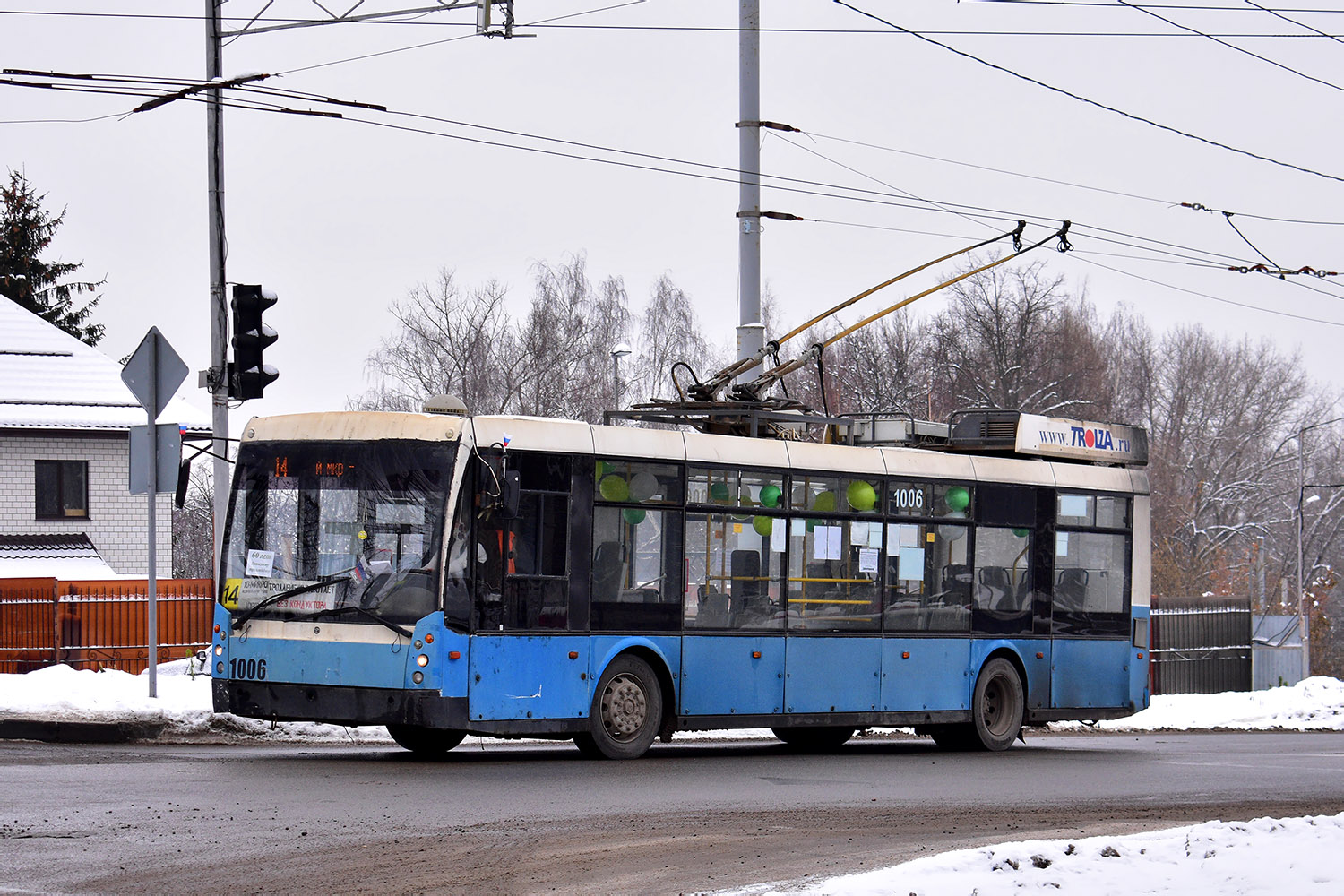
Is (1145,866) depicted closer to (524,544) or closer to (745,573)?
(524,544)

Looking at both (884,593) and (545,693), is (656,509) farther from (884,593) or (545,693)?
(884,593)

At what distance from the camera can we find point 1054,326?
62.0 m

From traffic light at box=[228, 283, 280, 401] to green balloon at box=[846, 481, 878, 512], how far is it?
5514 mm

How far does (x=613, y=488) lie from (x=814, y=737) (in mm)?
4639

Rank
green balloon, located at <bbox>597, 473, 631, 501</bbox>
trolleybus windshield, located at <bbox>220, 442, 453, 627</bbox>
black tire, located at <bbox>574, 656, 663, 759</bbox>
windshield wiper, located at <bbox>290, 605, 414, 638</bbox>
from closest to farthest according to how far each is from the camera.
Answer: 1. windshield wiper, located at <bbox>290, 605, 414, 638</bbox>
2. trolleybus windshield, located at <bbox>220, 442, 453, 627</bbox>
3. black tire, located at <bbox>574, 656, 663, 759</bbox>
4. green balloon, located at <bbox>597, 473, 631, 501</bbox>

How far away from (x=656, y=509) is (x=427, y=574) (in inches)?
96.2

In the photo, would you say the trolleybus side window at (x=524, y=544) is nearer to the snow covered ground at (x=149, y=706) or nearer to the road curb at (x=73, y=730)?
the snow covered ground at (x=149, y=706)

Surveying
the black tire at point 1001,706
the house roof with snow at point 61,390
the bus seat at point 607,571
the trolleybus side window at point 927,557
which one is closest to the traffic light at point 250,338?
the bus seat at point 607,571

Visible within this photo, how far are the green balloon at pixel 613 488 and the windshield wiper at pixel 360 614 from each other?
218 centimetres

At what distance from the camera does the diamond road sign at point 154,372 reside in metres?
16.2

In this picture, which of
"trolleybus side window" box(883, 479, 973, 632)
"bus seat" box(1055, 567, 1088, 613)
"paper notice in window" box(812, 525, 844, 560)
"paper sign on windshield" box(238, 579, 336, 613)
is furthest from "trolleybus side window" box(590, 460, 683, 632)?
"bus seat" box(1055, 567, 1088, 613)

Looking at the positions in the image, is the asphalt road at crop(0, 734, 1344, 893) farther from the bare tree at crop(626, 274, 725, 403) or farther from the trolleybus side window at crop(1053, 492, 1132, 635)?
the bare tree at crop(626, 274, 725, 403)

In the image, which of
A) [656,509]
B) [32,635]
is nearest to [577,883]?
[656,509]

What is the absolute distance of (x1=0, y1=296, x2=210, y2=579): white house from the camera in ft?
112
